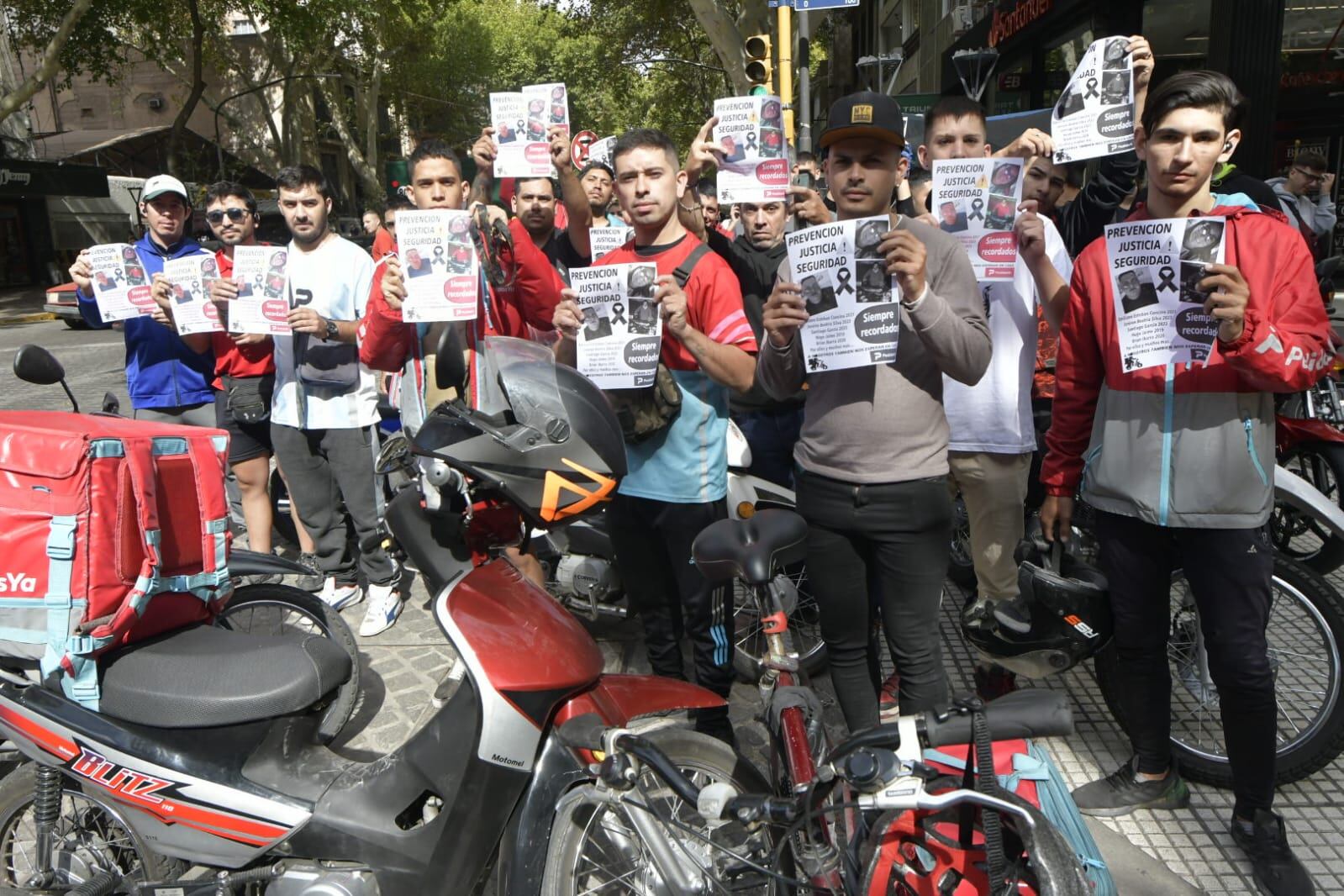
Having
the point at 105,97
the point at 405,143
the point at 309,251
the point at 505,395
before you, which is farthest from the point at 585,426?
the point at 405,143

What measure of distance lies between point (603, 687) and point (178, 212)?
152 inches

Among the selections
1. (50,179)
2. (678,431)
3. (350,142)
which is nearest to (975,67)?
(678,431)

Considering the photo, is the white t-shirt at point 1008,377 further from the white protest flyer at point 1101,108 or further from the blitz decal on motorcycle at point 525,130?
the blitz decal on motorcycle at point 525,130

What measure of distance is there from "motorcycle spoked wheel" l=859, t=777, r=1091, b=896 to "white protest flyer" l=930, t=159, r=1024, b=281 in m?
1.84

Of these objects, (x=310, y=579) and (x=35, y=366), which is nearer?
(x=35, y=366)

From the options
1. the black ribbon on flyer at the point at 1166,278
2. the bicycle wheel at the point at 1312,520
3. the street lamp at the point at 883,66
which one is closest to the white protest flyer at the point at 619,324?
the black ribbon on flyer at the point at 1166,278

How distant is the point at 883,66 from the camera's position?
2520 cm

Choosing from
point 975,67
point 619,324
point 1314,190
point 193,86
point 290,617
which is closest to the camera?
point 619,324

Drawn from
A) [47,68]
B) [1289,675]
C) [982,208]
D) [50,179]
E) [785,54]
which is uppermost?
[47,68]

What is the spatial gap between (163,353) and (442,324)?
72.2 inches

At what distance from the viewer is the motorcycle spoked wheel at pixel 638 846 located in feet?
7.15

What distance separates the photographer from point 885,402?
2.70 m

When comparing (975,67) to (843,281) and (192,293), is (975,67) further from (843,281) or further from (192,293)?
(843,281)

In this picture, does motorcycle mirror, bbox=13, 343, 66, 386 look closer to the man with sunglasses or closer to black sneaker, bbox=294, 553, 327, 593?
black sneaker, bbox=294, 553, 327, 593
